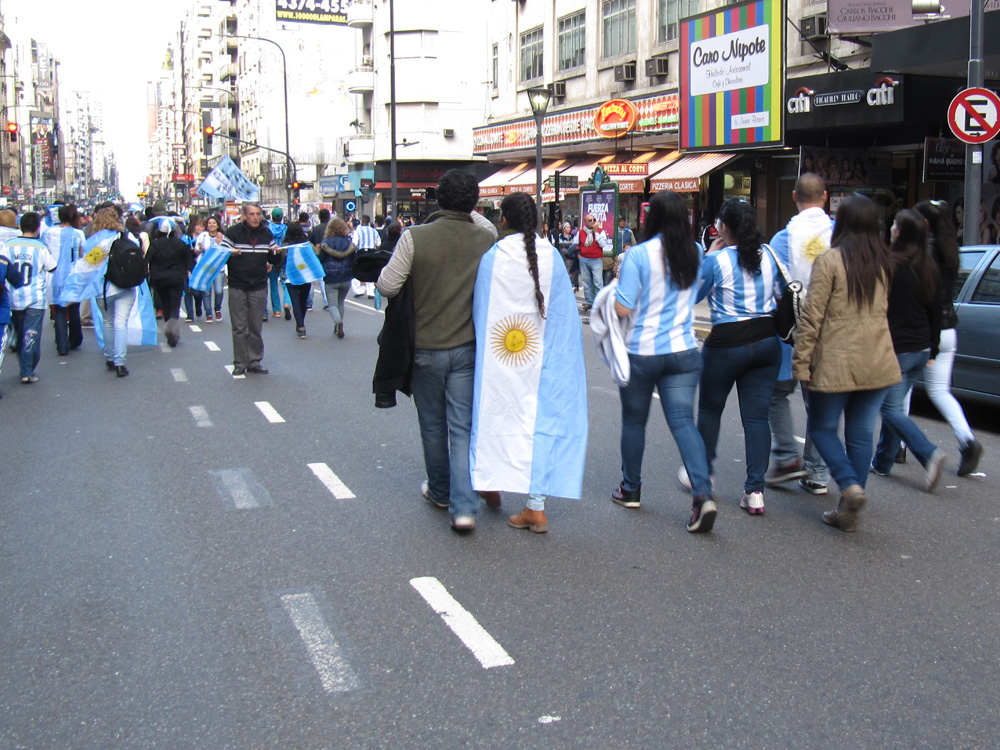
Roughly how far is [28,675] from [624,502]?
11.0 ft

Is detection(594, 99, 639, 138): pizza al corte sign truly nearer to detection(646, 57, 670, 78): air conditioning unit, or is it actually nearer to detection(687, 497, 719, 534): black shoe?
detection(646, 57, 670, 78): air conditioning unit

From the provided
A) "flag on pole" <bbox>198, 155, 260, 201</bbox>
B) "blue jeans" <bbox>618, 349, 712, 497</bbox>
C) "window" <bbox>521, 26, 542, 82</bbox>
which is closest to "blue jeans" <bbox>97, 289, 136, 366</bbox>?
"blue jeans" <bbox>618, 349, 712, 497</bbox>

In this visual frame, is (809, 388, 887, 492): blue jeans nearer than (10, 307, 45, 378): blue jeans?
Yes

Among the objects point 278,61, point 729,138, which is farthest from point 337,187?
point 729,138

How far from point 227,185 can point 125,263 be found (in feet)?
50.6

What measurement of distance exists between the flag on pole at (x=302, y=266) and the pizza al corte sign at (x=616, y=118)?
47.9ft

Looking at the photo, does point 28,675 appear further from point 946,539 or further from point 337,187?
point 337,187

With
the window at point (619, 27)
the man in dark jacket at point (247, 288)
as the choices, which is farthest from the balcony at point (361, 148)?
the man in dark jacket at point (247, 288)

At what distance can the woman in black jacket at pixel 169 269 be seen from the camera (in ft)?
45.5

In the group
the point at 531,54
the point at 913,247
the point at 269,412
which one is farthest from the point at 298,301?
the point at 531,54

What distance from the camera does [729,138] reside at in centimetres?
2230

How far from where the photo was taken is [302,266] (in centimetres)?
1491

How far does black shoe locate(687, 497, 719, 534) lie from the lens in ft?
18.3

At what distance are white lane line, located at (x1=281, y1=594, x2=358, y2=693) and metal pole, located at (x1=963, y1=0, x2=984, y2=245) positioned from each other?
385 inches
